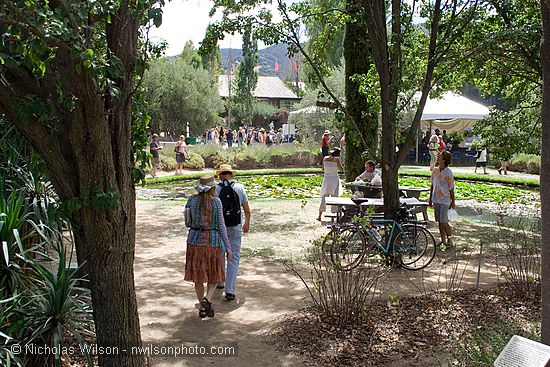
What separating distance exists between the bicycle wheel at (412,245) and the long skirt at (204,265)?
3008 millimetres

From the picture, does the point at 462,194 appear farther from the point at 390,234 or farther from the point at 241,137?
the point at 241,137

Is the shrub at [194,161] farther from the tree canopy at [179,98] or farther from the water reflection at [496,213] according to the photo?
the tree canopy at [179,98]

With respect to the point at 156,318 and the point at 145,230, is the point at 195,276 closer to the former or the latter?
the point at 156,318

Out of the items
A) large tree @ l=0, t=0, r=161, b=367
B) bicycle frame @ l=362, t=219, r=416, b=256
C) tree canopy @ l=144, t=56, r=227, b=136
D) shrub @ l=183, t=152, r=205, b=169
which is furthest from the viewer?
tree canopy @ l=144, t=56, r=227, b=136

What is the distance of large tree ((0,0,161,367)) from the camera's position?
145 inches

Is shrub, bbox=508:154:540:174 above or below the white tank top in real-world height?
below

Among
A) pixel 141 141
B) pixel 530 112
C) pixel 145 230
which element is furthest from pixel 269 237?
pixel 141 141

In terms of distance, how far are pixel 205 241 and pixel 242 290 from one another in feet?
4.70

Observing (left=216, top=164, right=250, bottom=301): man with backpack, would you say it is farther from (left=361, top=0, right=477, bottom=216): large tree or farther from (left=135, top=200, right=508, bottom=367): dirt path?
(left=361, top=0, right=477, bottom=216): large tree

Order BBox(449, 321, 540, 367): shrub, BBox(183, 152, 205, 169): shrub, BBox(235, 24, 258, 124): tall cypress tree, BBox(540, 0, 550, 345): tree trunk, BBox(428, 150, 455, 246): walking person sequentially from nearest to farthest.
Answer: BBox(540, 0, 550, 345): tree trunk → BBox(449, 321, 540, 367): shrub → BBox(428, 150, 455, 246): walking person → BBox(183, 152, 205, 169): shrub → BBox(235, 24, 258, 124): tall cypress tree

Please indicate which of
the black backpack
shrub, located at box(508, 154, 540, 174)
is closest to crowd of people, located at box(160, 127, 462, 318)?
the black backpack

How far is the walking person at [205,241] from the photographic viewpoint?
21.9ft

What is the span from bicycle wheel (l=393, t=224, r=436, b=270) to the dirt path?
0.18 m

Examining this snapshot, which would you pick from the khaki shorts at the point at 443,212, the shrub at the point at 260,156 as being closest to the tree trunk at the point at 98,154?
the khaki shorts at the point at 443,212
